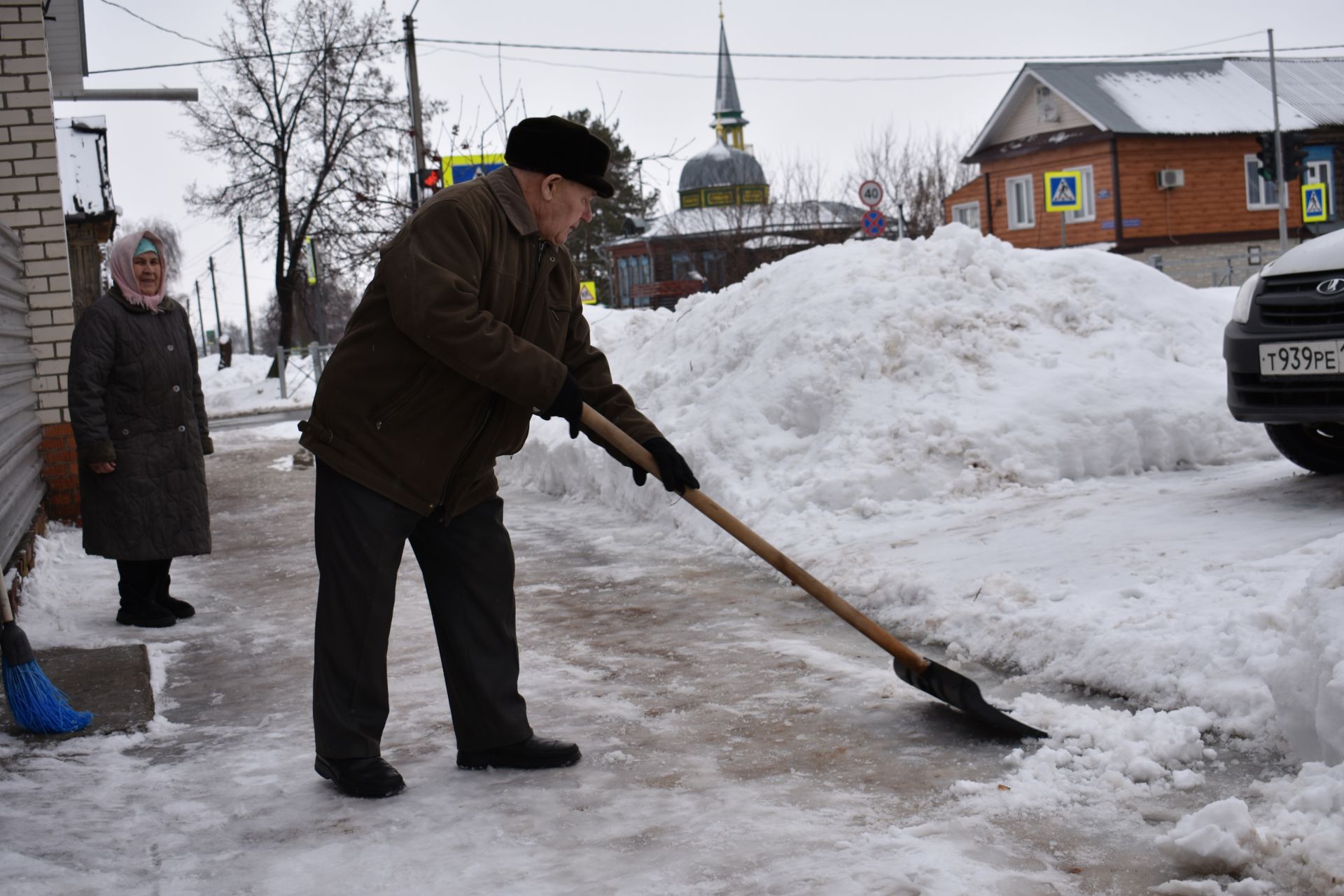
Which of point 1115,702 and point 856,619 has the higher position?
point 856,619

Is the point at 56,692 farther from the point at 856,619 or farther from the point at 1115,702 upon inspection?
the point at 1115,702

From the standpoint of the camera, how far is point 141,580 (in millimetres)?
5801

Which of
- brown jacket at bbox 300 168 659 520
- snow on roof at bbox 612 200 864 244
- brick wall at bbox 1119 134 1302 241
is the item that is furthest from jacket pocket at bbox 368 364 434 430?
brick wall at bbox 1119 134 1302 241

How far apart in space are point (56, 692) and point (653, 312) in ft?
33.5

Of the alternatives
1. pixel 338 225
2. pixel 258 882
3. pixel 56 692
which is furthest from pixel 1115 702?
pixel 338 225

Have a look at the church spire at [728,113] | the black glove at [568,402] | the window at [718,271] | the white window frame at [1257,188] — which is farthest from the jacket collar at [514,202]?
the church spire at [728,113]

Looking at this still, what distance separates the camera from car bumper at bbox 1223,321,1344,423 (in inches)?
216

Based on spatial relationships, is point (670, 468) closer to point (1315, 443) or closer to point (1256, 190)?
point (1315, 443)

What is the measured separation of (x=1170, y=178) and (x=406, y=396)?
34.6 metres

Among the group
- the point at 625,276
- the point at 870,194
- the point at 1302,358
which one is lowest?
the point at 1302,358

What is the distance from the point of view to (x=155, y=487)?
5.81 metres

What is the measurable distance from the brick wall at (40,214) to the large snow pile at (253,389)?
16.2 meters

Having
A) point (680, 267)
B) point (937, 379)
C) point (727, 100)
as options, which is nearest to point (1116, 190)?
point (937, 379)

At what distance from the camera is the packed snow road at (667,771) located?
2.81 metres
